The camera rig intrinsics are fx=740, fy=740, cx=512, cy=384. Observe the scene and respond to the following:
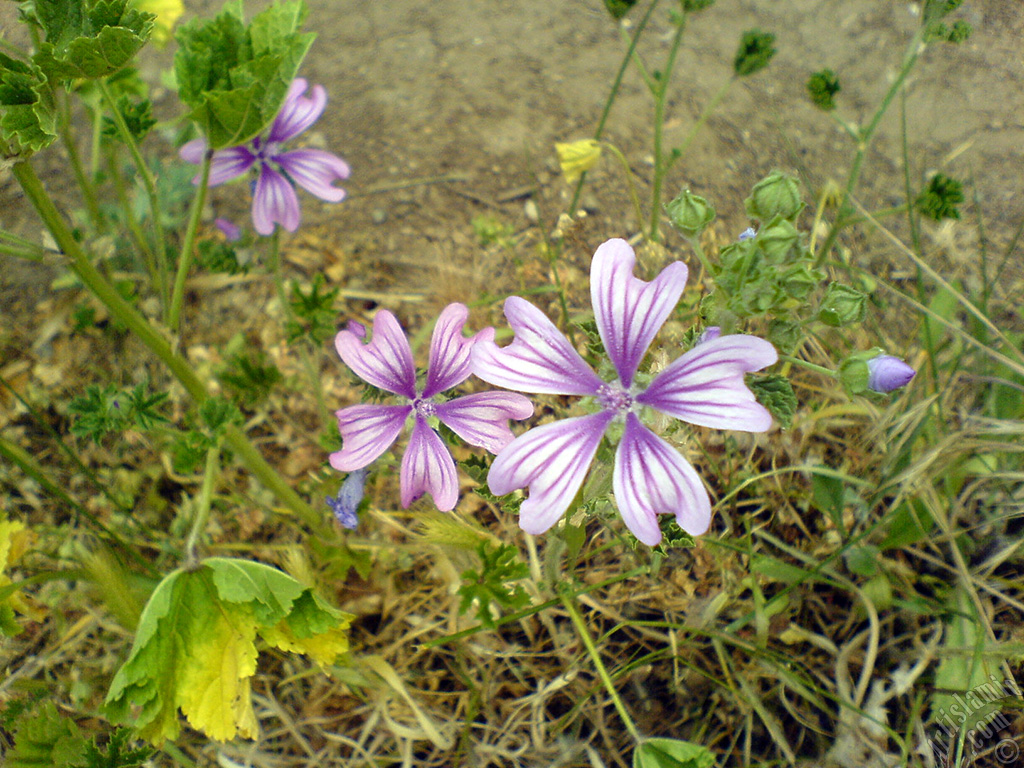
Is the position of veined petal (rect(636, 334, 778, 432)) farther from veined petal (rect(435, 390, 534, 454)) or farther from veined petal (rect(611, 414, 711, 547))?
veined petal (rect(435, 390, 534, 454))

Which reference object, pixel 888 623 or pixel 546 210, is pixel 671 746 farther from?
pixel 546 210

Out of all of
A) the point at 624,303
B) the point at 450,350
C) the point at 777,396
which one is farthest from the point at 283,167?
the point at 777,396

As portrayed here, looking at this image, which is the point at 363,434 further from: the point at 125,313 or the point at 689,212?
the point at 689,212

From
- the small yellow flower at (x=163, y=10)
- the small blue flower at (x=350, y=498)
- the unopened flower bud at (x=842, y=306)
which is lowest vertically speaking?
the small blue flower at (x=350, y=498)

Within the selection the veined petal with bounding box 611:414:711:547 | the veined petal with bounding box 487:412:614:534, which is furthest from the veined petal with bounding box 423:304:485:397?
the veined petal with bounding box 611:414:711:547

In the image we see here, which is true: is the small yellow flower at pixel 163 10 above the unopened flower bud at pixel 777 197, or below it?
below

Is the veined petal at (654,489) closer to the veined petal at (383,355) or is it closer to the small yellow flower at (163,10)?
the veined petal at (383,355)

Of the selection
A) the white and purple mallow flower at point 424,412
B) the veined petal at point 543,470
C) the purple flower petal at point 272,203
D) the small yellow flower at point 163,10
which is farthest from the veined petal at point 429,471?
the small yellow flower at point 163,10
